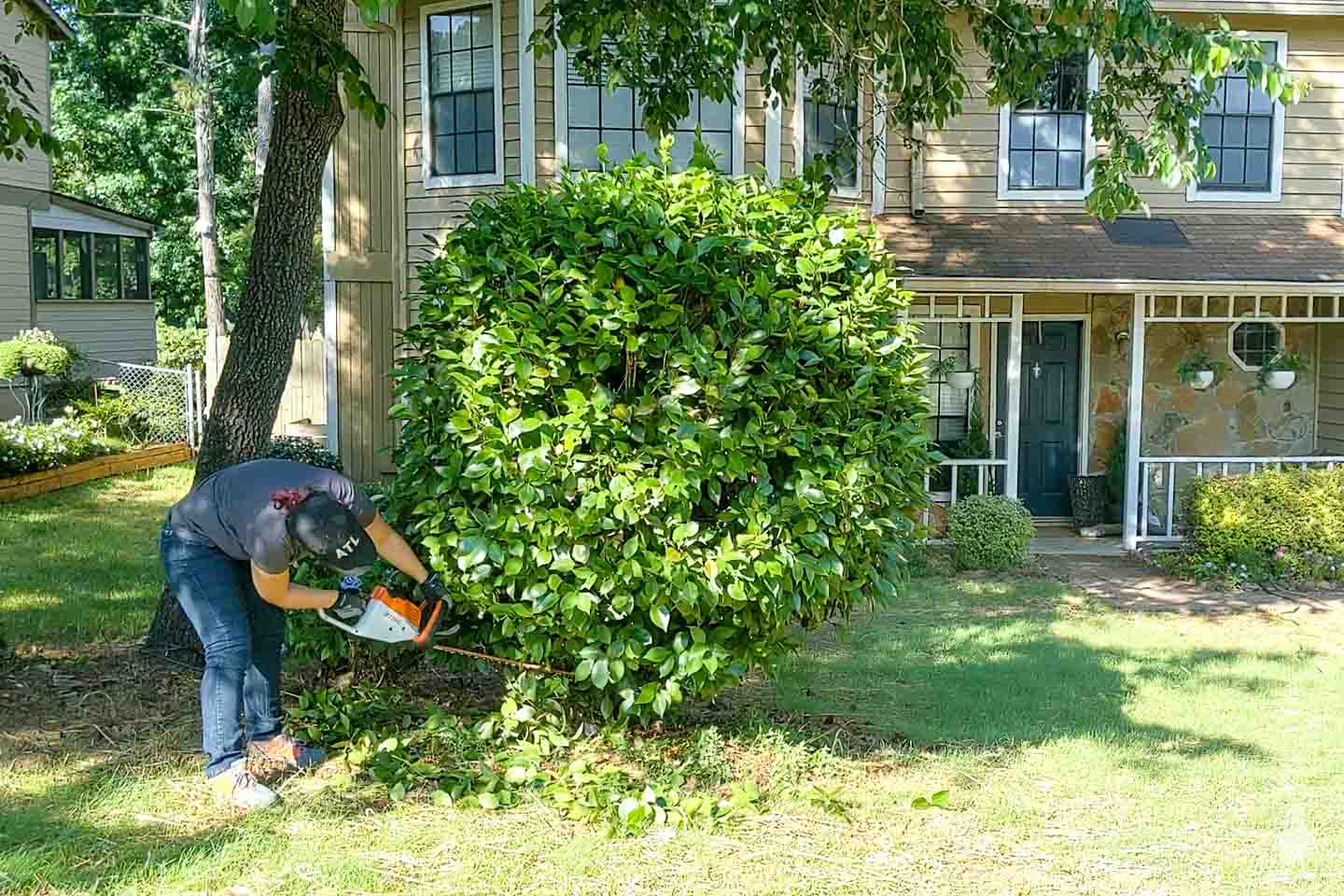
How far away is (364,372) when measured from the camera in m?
14.4

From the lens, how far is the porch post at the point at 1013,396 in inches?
494

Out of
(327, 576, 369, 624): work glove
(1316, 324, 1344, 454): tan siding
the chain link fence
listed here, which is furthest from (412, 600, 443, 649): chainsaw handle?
the chain link fence

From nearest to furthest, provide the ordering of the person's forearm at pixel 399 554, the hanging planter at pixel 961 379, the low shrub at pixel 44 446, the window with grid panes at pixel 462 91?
the person's forearm at pixel 399 554 → the window with grid panes at pixel 462 91 → the hanging planter at pixel 961 379 → the low shrub at pixel 44 446

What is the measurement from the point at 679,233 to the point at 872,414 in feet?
3.71

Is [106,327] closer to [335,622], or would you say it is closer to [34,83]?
[34,83]

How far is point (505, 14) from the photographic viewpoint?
1236 centimetres

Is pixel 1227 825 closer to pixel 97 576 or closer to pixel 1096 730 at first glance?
pixel 1096 730

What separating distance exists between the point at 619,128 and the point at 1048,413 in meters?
5.61

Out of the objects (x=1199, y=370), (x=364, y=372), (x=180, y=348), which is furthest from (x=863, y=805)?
(x=180, y=348)

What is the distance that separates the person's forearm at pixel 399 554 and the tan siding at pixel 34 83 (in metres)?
20.2

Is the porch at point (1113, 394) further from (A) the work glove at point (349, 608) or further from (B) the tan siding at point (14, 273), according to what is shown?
(B) the tan siding at point (14, 273)

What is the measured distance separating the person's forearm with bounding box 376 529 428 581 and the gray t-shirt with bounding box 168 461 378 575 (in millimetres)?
121

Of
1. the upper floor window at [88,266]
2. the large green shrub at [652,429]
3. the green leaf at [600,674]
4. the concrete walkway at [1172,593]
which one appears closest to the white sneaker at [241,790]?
the large green shrub at [652,429]

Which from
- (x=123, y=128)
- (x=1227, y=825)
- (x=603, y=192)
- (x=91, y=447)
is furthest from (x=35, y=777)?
(x=123, y=128)
